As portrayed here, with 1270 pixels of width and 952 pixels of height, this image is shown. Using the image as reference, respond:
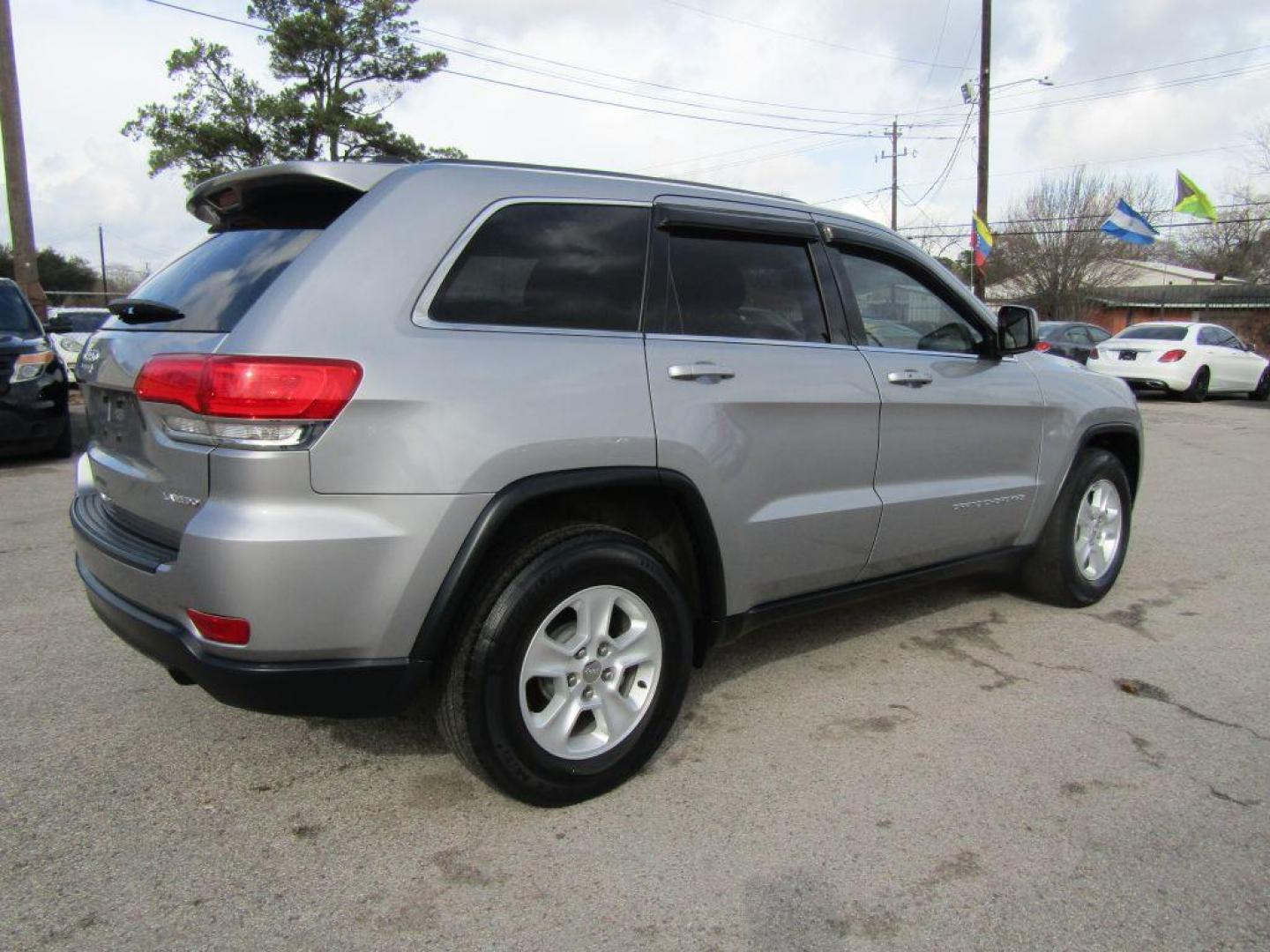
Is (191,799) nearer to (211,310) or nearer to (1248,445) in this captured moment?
(211,310)

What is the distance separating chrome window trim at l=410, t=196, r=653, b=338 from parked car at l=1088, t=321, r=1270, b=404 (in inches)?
646

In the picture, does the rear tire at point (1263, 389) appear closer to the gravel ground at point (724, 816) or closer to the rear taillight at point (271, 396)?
the gravel ground at point (724, 816)

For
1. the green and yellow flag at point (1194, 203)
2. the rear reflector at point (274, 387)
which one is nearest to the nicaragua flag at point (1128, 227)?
the green and yellow flag at point (1194, 203)

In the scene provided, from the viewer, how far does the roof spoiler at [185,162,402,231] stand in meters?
2.60

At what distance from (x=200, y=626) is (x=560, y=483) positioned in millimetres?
983

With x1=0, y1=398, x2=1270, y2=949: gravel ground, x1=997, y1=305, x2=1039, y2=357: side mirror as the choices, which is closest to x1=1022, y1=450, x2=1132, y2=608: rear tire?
x1=0, y1=398, x2=1270, y2=949: gravel ground

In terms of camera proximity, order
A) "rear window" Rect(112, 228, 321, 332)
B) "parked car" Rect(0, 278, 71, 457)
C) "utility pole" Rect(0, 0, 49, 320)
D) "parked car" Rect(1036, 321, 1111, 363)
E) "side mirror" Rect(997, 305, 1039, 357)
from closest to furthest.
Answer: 1. "rear window" Rect(112, 228, 321, 332)
2. "side mirror" Rect(997, 305, 1039, 357)
3. "parked car" Rect(0, 278, 71, 457)
4. "utility pole" Rect(0, 0, 49, 320)
5. "parked car" Rect(1036, 321, 1111, 363)

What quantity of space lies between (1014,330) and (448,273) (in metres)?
2.69

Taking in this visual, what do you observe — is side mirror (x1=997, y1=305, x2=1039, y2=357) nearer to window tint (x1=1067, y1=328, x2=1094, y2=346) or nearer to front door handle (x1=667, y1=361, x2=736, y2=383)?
front door handle (x1=667, y1=361, x2=736, y2=383)

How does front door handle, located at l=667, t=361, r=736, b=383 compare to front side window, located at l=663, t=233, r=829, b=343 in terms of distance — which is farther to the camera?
front side window, located at l=663, t=233, r=829, b=343

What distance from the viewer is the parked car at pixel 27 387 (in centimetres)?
795

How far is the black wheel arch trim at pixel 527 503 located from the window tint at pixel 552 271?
0.45 m

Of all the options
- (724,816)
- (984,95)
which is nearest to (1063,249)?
(984,95)

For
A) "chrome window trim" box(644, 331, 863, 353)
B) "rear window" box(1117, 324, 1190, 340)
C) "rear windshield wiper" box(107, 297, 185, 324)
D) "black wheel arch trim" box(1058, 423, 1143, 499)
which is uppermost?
"rear window" box(1117, 324, 1190, 340)
